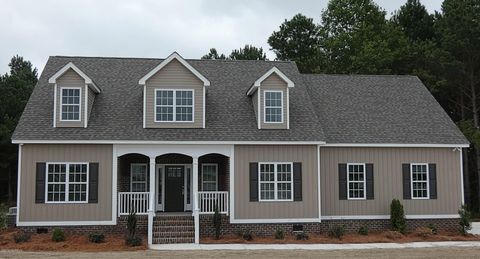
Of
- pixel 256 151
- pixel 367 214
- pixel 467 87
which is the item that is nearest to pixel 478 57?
pixel 467 87

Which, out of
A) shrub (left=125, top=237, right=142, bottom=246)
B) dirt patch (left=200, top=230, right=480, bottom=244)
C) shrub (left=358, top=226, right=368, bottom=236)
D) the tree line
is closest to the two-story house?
shrub (left=358, top=226, right=368, bottom=236)

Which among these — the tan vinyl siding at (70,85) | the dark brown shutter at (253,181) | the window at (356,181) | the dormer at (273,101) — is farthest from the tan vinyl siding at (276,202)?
the tan vinyl siding at (70,85)

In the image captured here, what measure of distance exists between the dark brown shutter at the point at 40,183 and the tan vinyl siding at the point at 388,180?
1086cm

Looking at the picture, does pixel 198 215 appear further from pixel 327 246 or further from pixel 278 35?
pixel 278 35

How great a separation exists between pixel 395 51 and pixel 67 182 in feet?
85.4

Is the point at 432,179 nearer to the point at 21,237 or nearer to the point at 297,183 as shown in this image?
the point at 297,183

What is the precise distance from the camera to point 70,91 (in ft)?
70.0

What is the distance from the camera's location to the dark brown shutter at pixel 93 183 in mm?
20672

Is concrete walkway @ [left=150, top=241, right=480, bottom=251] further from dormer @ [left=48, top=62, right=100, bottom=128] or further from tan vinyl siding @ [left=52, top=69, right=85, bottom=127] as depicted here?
dormer @ [left=48, top=62, right=100, bottom=128]

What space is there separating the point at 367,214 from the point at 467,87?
18040mm

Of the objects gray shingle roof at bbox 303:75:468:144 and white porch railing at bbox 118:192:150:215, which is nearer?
white porch railing at bbox 118:192:150:215

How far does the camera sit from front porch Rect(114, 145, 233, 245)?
21.3 metres

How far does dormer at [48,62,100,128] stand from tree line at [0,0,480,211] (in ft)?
67.2

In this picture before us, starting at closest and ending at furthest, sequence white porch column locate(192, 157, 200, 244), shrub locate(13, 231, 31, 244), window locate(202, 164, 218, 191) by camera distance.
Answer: shrub locate(13, 231, 31, 244), white porch column locate(192, 157, 200, 244), window locate(202, 164, 218, 191)
